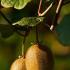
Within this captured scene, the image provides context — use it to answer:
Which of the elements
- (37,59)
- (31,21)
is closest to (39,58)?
(37,59)

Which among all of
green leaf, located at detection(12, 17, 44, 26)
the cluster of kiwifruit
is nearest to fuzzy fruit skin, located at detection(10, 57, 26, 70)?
the cluster of kiwifruit

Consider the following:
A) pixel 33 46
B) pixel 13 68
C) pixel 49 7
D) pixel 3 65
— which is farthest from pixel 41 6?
pixel 3 65

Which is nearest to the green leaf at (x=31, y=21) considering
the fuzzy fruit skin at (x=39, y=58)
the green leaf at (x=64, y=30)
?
the fuzzy fruit skin at (x=39, y=58)

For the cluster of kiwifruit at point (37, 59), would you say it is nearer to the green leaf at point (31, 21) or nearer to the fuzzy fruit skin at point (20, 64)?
the fuzzy fruit skin at point (20, 64)

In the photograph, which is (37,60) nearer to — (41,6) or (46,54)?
(46,54)

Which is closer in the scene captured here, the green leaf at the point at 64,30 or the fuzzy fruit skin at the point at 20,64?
the fuzzy fruit skin at the point at 20,64

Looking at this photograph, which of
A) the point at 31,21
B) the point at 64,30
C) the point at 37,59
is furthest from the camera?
the point at 64,30

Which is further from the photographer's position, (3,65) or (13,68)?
(3,65)

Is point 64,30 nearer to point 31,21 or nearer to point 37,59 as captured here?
point 37,59
